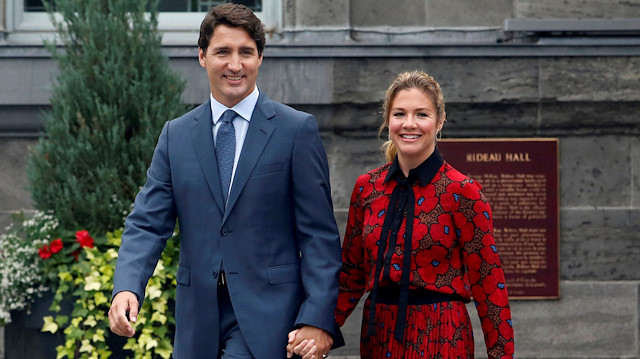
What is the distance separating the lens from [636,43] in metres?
7.11

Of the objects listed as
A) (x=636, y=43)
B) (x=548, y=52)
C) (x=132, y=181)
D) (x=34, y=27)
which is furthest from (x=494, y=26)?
(x=34, y=27)

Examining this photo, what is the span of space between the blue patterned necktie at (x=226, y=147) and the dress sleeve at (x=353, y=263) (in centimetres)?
58

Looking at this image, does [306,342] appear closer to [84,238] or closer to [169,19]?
[84,238]

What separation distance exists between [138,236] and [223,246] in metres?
0.37

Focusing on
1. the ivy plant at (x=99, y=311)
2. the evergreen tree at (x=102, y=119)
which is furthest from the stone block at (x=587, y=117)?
the ivy plant at (x=99, y=311)

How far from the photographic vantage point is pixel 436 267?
3463mm

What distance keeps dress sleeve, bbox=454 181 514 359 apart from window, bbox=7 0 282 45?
4.21 metres

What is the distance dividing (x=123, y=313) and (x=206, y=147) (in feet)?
2.50

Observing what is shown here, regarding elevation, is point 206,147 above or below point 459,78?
below

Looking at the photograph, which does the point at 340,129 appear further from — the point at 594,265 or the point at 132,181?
the point at 594,265

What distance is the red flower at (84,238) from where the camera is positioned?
5676 millimetres

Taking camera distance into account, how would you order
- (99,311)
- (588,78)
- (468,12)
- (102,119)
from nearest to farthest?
(99,311), (102,119), (588,78), (468,12)

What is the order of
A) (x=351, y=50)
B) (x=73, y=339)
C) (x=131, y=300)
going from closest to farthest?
(x=131, y=300)
(x=73, y=339)
(x=351, y=50)

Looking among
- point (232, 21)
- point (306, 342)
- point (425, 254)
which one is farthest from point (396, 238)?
point (232, 21)
